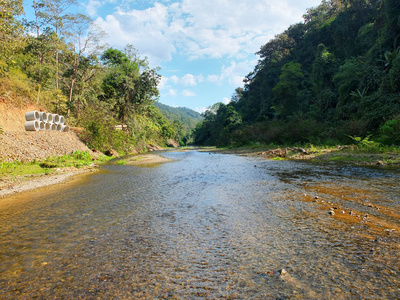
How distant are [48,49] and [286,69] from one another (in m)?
42.7

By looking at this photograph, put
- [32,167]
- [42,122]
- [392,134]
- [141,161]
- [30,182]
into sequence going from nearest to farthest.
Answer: [30,182]
[32,167]
[392,134]
[42,122]
[141,161]

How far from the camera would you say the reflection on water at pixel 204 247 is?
2.43m

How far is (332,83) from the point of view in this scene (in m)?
38.1

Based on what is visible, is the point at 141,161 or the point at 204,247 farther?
the point at 141,161

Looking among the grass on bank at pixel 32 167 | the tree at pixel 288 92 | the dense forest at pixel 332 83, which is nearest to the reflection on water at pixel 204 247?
the grass on bank at pixel 32 167

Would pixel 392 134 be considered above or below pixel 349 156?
above

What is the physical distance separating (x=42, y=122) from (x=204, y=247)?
1892 centimetres

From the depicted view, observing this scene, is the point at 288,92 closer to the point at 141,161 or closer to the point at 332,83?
the point at 332,83

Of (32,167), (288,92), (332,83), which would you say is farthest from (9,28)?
(288,92)

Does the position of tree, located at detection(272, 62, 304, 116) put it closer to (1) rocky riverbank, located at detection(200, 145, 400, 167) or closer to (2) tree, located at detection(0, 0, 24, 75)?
(1) rocky riverbank, located at detection(200, 145, 400, 167)

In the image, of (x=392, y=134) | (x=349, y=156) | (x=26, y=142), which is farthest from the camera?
(x=392, y=134)

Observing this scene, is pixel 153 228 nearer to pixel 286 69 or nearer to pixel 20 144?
pixel 20 144

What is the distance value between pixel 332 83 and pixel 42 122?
134ft

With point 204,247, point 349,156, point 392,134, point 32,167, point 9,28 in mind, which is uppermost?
point 9,28
